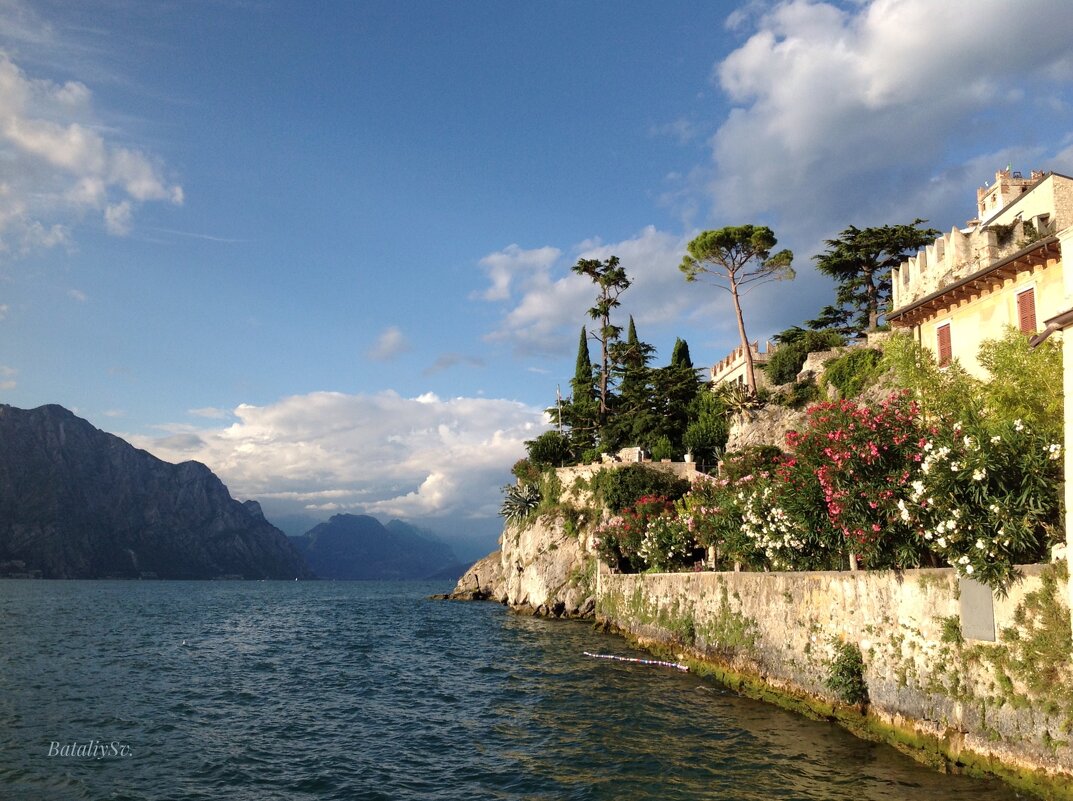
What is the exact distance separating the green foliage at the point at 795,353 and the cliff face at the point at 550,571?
61.3ft

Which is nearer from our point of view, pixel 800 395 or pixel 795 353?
pixel 800 395

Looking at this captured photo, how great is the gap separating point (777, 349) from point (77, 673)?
152ft

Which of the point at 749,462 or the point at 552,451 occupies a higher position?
the point at 552,451

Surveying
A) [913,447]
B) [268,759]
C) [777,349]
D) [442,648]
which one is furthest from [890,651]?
[777,349]

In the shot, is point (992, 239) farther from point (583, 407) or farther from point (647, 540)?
point (583, 407)

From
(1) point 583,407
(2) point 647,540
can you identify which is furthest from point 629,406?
(2) point 647,540

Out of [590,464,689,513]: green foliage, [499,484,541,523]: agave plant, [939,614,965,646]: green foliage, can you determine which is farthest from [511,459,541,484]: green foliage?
[939,614,965,646]: green foliage

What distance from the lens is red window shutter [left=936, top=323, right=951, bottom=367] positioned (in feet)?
72.2

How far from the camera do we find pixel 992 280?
20250mm

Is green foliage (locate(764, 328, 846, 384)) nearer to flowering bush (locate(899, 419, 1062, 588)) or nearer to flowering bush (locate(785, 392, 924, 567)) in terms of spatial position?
flowering bush (locate(785, 392, 924, 567))

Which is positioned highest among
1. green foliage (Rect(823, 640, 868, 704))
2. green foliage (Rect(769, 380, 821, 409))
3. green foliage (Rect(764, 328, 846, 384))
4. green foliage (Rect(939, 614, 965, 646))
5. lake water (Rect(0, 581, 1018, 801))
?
green foliage (Rect(764, 328, 846, 384))

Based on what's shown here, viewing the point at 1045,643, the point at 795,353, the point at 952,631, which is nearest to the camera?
the point at 1045,643

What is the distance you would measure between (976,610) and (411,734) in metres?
12.0

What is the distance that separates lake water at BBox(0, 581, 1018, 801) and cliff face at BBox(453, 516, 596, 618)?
51.6 feet
